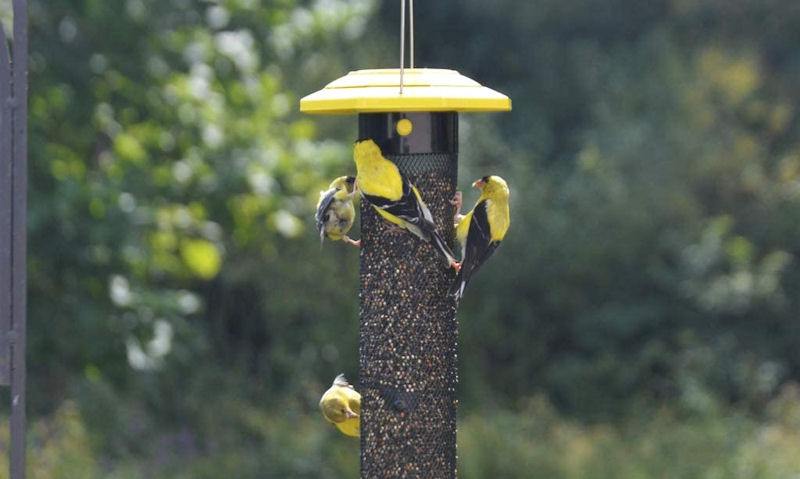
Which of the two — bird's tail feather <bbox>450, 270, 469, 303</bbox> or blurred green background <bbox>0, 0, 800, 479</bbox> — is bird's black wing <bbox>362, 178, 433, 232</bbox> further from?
blurred green background <bbox>0, 0, 800, 479</bbox>

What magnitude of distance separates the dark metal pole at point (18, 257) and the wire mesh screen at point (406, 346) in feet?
3.23

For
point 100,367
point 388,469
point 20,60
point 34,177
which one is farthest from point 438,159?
point 100,367

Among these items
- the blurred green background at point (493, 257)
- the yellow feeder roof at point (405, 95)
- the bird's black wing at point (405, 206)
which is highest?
the yellow feeder roof at point (405, 95)

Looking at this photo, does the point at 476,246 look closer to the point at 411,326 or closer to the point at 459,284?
the point at 459,284

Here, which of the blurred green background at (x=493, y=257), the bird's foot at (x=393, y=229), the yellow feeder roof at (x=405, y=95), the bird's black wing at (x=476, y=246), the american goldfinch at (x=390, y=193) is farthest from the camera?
the blurred green background at (x=493, y=257)

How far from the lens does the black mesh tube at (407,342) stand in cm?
346

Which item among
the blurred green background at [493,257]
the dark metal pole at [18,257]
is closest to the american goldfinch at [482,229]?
the dark metal pole at [18,257]

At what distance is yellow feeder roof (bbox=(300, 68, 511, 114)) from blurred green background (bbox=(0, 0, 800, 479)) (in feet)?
11.6

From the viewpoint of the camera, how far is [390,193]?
3.17 meters

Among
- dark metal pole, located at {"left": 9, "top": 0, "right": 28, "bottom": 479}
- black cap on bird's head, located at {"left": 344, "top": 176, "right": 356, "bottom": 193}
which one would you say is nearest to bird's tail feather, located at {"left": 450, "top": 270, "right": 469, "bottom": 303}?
black cap on bird's head, located at {"left": 344, "top": 176, "right": 356, "bottom": 193}

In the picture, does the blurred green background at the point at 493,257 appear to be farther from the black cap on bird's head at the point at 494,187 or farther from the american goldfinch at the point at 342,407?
the black cap on bird's head at the point at 494,187

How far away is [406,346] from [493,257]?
680 cm

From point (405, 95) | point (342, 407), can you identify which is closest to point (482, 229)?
point (405, 95)

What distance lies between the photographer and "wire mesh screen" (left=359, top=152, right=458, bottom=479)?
3465mm
